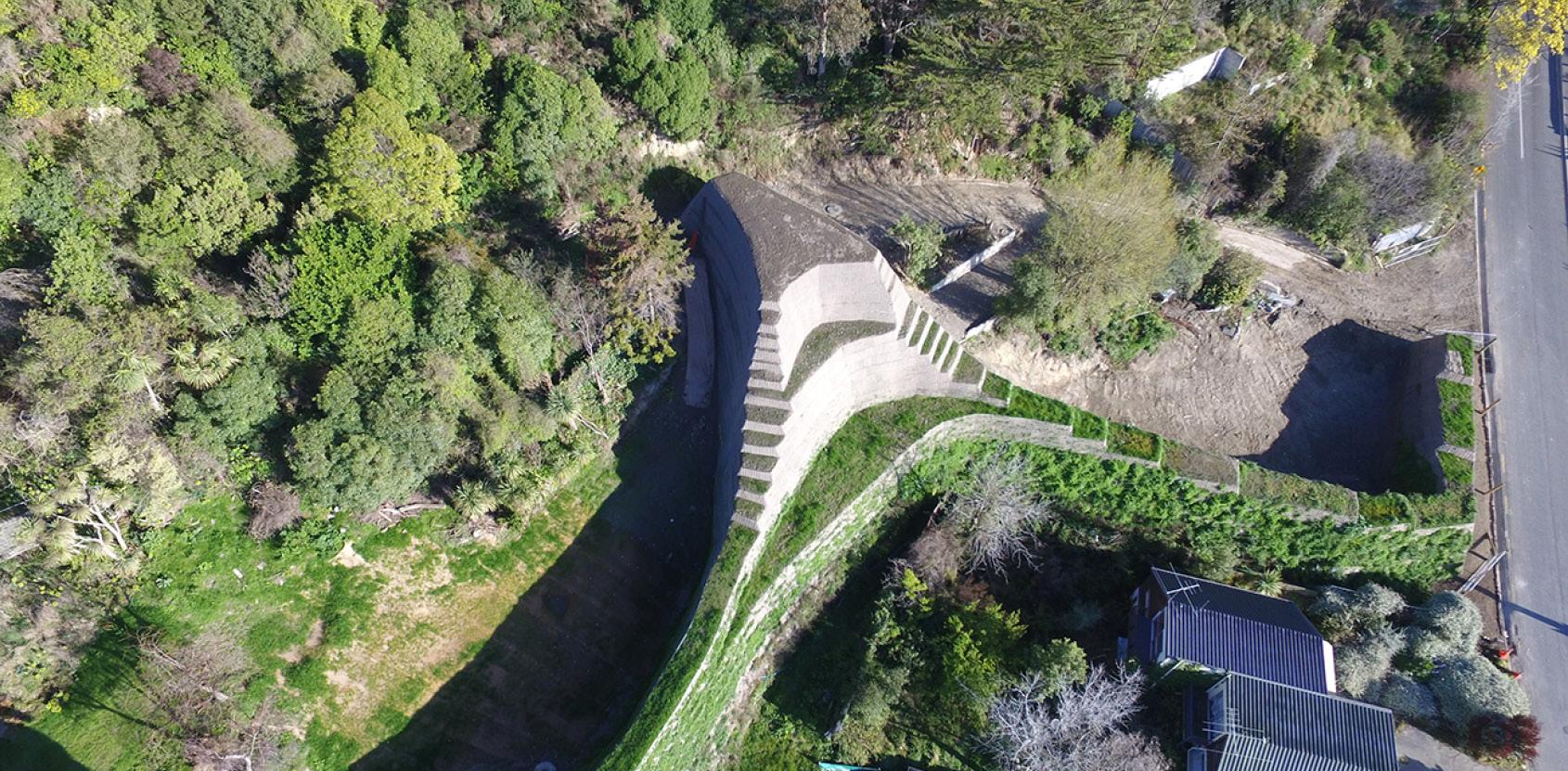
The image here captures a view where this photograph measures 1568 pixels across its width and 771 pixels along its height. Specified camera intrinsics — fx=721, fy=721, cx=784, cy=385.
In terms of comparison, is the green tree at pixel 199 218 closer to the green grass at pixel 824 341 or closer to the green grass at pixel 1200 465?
the green grass at pixel 824 341

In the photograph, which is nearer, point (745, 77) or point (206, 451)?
point (206, 451)

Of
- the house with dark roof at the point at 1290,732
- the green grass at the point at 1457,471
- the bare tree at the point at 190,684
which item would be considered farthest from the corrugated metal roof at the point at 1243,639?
the bare tree at the point at 190,684

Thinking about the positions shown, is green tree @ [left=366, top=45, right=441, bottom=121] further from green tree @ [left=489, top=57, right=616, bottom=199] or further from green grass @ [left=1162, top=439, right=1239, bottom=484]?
green grass @ [left=1162, top=439, right=1239, bottom=484]

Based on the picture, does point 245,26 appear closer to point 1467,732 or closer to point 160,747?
point 160,747

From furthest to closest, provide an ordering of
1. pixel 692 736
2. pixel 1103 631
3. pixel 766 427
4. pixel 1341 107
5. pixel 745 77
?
pixel 1341 107 < pixel 745 77 < pixel 1103 631 < pixel 766 427 < pixel 692 736

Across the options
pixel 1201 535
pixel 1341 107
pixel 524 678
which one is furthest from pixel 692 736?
pixel 1341 107

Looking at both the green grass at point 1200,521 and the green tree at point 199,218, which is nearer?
the green tree at point 199,218

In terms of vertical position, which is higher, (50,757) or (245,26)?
(245,26)
